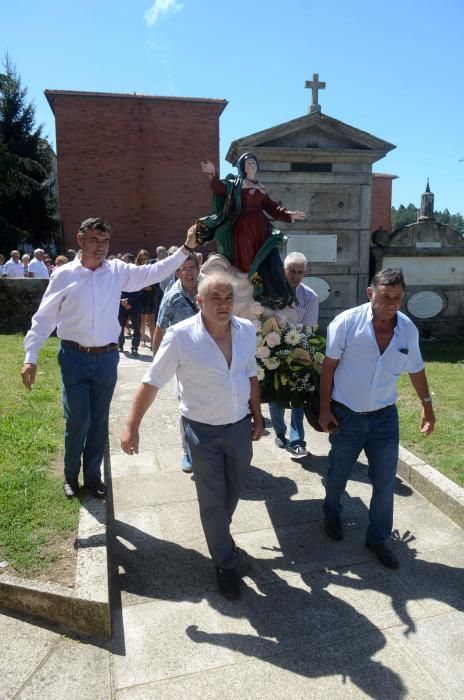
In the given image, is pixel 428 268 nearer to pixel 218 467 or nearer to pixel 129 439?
pixel 218 467

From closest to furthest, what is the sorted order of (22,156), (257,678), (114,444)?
(257,678) < (114,444) < (22,156)

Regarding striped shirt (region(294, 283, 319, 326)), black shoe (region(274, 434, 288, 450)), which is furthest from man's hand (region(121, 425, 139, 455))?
black shoe (region(274, 434, 288, 450))

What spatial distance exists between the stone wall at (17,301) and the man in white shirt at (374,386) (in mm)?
10421

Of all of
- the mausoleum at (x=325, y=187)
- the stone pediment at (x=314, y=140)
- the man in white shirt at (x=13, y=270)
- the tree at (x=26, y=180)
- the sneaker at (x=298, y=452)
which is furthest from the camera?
the tree at (x=26, y=180)

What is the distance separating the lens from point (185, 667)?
2576 millimetres

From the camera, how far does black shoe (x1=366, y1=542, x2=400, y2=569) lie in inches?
133

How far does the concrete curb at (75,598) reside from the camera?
2781mm

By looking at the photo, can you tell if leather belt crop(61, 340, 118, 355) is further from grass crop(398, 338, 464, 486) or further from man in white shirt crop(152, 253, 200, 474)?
grass crop(398, 338, 464, 486)

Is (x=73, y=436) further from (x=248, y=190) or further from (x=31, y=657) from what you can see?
(x=248, y=190)

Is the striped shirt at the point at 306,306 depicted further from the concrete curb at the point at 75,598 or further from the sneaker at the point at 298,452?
the concrete curb at the point at 75,598

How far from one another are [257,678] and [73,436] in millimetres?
1931

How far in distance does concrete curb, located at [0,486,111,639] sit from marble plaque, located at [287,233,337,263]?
7.87m

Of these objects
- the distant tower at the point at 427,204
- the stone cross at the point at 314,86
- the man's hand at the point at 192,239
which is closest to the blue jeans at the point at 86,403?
the man's hand at the point at 192,239

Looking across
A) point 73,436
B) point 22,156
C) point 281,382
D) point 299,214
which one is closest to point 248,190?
point 299,214
